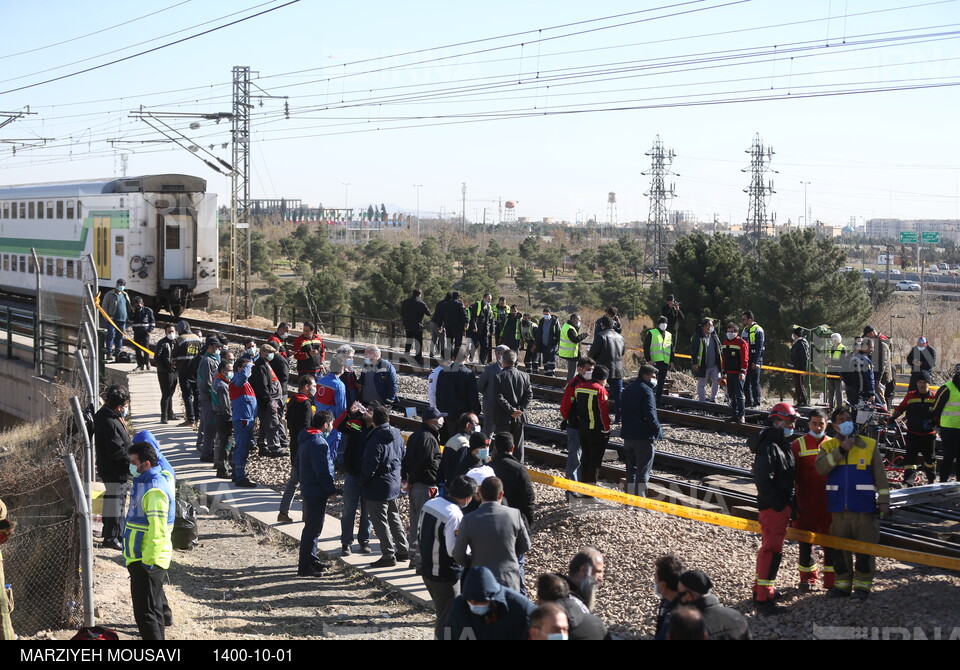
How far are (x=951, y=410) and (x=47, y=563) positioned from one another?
9.82m

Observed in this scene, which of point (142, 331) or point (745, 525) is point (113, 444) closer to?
point (745, 525)

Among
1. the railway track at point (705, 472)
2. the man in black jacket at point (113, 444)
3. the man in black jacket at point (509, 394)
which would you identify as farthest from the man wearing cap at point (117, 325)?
the man in black jacket at point (509, 394)

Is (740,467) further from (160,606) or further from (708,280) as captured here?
(708,280)

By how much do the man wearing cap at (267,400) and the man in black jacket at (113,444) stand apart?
2945 mm

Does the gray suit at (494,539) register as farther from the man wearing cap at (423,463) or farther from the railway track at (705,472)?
the railway track at (705,472)

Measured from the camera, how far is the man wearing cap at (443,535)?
691 centimetres

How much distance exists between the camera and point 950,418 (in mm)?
11125

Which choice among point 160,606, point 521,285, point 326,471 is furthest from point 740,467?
point 521,285

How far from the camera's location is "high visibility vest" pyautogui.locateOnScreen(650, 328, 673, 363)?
15.4m

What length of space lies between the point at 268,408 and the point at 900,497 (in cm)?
798

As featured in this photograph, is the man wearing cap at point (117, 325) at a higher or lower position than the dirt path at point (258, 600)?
higher

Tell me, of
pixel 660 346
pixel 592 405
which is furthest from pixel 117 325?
pixel 592 405

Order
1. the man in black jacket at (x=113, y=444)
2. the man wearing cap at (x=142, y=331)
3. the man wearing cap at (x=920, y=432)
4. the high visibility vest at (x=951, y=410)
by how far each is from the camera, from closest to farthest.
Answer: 1. the man in black jacket at (x=113, y=444)
2. the high visibility vest at (x=951, y=410)
3. the man wearing cap at (x=920, y=432)
4. the man wearing cap at (x=142, y=331)
